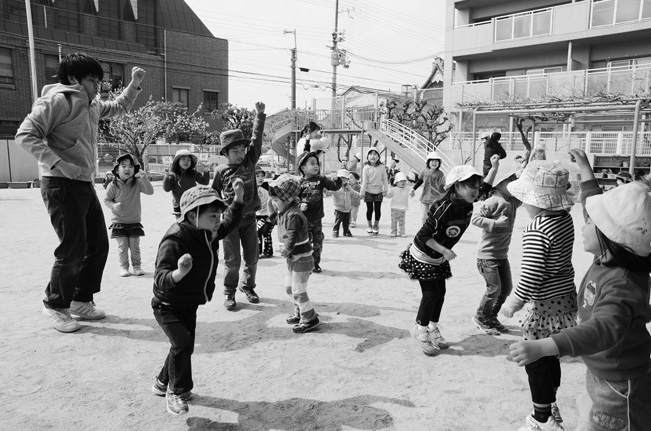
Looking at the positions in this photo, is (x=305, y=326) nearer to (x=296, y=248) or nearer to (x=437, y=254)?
(x=296, y=248)

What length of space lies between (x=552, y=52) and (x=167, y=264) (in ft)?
79.1

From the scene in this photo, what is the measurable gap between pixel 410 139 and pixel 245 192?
1475cm

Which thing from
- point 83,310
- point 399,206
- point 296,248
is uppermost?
point 296,248

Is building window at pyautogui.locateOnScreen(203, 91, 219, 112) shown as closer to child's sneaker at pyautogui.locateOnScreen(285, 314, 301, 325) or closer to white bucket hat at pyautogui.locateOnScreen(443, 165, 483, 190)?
child's sneaker at pyautogui.locateOnScreen(285, 314, 301, 325)

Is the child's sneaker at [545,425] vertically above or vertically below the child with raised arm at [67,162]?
below

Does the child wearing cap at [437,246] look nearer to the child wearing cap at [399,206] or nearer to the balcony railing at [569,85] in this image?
the child wearing cap at [399,206]

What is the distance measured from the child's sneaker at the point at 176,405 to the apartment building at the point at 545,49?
1706 cm

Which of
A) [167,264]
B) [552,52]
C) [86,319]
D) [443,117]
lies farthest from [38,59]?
[167,264]

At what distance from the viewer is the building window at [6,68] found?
28438mm

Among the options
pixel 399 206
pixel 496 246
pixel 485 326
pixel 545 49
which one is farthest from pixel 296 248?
pixel 545 49

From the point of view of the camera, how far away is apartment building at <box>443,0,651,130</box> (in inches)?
718

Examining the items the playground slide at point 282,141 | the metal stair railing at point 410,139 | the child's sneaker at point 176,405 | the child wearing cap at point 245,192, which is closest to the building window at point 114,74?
the playground slide at point 282,141

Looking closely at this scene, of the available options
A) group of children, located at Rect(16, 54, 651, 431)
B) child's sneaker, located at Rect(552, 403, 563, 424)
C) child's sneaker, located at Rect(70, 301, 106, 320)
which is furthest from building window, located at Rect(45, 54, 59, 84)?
child's sneaker, located at Rect(552, 403, 563, 424)

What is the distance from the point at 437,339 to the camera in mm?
4051
